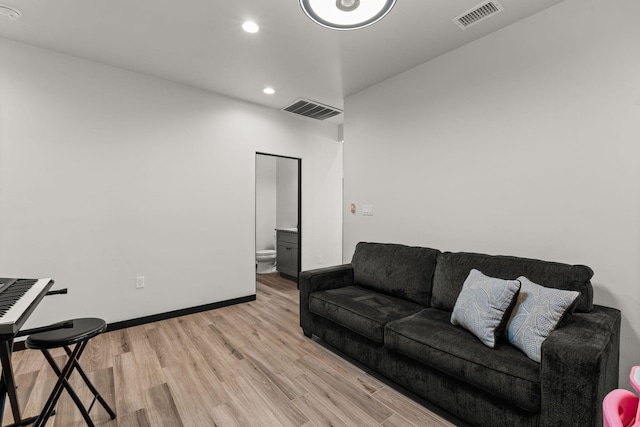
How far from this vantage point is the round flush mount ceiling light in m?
1.64

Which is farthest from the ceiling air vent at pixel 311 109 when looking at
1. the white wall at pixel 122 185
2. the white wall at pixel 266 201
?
the white wall at pixel 266 201

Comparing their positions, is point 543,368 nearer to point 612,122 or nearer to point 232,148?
point 612,122

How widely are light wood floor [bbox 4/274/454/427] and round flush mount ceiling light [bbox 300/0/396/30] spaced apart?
7.70 feet

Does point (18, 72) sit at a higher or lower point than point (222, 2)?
lower

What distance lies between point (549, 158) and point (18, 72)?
14.4 ft

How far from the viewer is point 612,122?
77.2 inches

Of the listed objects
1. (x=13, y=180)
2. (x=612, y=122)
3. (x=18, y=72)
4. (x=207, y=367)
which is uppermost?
(x=18, y=72)

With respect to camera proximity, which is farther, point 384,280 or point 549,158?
point 384,280

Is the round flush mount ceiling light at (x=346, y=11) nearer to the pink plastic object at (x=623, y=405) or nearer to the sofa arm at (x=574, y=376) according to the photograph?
the pink plastic object at (x=623, y=405)

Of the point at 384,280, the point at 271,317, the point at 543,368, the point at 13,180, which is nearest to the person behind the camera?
the point at 543,368

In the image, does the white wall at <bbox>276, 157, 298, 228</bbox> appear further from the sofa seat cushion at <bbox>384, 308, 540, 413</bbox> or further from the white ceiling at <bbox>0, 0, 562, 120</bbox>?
the sofa seat cushion at <bbox>384, 308, 540, 413</bbox>

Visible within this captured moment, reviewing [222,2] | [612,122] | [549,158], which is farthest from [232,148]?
[612,122]

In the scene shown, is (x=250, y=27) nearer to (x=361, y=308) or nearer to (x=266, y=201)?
(x=361, y=308)

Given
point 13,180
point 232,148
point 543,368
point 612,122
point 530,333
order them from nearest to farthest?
point 543,368 → point 530,333 → point 612,122 → point 13,180 → point 232,148
